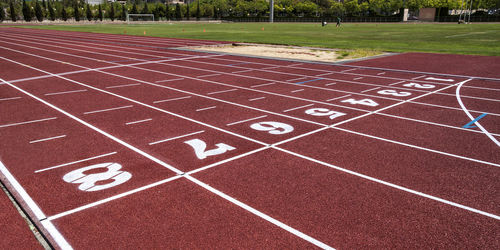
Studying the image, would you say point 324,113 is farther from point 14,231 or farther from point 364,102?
point 14,231

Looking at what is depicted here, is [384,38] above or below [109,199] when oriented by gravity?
above

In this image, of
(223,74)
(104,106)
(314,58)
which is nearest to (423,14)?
(314,58)

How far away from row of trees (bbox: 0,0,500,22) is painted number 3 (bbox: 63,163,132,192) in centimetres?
9647

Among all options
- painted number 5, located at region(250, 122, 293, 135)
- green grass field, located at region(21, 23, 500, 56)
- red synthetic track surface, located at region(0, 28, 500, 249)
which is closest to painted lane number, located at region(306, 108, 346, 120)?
red synthetic track surface, located at region(0, 28, 500, 249)

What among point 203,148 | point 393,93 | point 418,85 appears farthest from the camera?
point 418,85

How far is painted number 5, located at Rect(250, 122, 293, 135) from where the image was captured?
7.72 m

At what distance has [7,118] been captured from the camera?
8586 millimetres

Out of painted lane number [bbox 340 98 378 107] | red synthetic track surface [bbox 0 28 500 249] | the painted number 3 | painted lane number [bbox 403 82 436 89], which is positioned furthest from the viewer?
painted lane number [bbox 403 82 436 89]

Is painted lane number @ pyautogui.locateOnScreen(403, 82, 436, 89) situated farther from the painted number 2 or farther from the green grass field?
the green grass field

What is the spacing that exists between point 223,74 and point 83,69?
6342mm

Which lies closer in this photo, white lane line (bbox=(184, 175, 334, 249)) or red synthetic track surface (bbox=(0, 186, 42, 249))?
red synthetic track surface (bbox=(0, 186, 42, 249))

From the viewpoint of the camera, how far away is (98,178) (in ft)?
18.0

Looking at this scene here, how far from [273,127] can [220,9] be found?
411 feet

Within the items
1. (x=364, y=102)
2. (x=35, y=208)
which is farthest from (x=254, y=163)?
(x=364, y=102)
